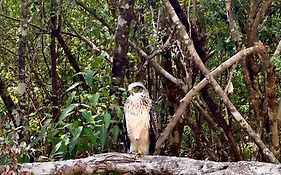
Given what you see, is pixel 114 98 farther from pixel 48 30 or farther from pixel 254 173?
pixel 48 30

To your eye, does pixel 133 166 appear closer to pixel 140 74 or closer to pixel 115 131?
pixel 115 131

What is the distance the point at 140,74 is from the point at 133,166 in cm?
284

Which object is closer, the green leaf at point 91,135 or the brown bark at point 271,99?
the green leaf at point 91,135

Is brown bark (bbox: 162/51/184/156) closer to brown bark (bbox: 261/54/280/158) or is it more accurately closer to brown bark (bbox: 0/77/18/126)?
brown bark (bbox: 261/54/280/158)

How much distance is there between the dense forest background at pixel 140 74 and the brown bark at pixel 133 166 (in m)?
0.20

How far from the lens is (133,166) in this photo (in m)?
3.23

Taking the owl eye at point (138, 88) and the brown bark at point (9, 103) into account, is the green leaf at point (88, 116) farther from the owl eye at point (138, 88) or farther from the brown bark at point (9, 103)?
the brown bark at point (9, 103)

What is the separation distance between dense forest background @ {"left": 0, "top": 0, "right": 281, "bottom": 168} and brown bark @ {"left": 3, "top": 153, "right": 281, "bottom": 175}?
202 millimetres

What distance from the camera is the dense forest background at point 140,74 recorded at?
4273 millimetres

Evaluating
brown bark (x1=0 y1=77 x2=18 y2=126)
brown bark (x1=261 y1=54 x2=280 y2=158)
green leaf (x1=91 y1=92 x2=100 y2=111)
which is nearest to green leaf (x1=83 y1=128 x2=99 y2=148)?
green leaf (x1=91 y1=92 x2=100 y2=111)

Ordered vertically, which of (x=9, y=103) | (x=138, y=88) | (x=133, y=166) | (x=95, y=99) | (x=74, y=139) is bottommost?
(x=133, y=166)

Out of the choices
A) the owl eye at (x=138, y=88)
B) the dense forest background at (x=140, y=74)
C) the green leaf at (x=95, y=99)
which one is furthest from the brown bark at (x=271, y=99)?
the green leaf at (x=95, y=99)

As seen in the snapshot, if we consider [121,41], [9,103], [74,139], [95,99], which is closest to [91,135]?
[74,139]

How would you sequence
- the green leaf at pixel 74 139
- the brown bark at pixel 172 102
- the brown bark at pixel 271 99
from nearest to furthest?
the green leaf at pixel 74 139
the brown bark at pixel 271 99
the brown bark at pixel 172 102
